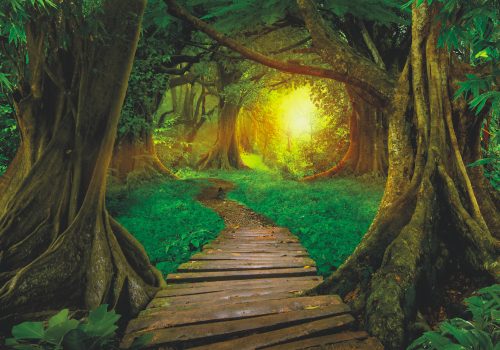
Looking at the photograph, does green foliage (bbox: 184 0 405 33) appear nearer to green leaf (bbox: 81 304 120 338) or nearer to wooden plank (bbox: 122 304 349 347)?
wooden plank (bbox: 122 304 349 347)

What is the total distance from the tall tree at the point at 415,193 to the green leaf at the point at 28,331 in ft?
9.55

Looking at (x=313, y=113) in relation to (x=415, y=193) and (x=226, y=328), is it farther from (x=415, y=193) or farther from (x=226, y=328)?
(x=226, y=328)

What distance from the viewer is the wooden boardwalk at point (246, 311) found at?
9.89 ft

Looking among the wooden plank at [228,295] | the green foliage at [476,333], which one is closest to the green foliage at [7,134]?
the wooden plank at [228,295]

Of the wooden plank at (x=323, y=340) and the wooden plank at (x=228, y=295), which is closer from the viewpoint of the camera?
the wooden plank at (x=323, y=340)

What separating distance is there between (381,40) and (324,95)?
621cm

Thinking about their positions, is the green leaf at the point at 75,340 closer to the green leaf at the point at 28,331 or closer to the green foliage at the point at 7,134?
the green leaf at the point at 28,331

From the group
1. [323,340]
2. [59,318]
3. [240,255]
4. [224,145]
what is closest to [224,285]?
[240,255]

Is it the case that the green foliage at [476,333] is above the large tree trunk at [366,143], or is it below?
below

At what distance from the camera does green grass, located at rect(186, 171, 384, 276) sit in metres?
6.64

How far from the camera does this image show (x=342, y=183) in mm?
13977

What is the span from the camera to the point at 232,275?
17.1 ft

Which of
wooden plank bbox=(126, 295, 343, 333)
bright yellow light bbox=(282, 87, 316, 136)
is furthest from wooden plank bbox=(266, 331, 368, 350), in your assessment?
bright yellow light bbox=(282, 87, 316, 136)

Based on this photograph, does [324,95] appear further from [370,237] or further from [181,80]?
[370,237]
